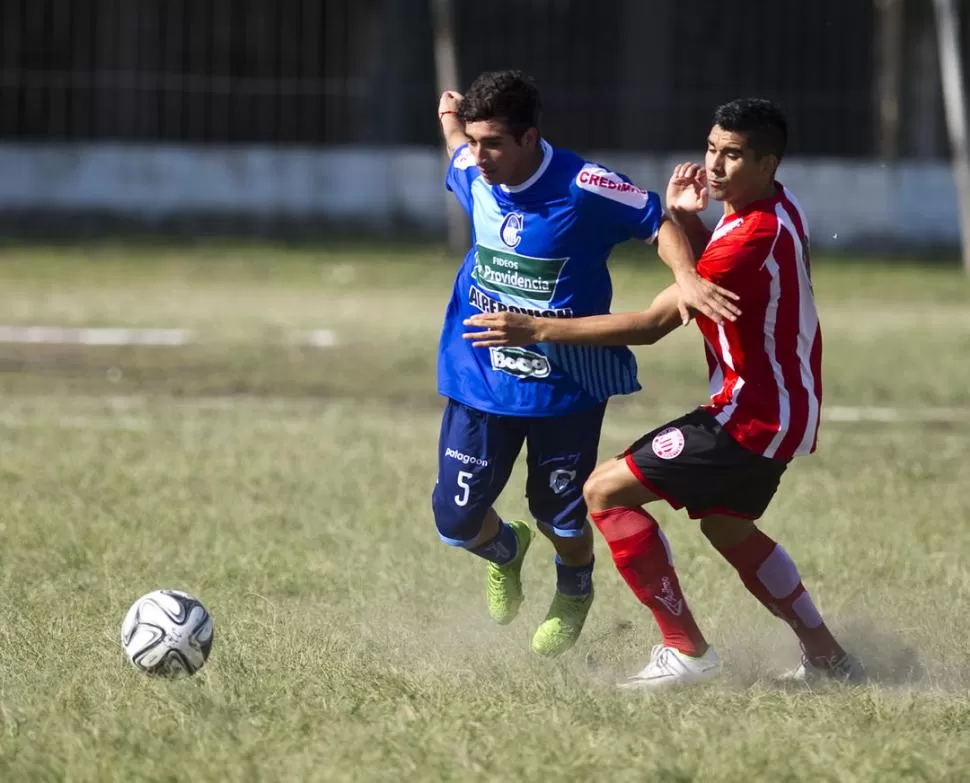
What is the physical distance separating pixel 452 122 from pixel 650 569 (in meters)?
2.00

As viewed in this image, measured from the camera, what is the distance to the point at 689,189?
5535 millimetres

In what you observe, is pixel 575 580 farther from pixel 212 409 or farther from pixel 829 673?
pixel 212 409

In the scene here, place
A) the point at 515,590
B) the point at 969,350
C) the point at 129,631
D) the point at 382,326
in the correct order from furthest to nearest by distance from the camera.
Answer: the point at 382,326 < the point at 969,350 < the point at 515,590 < the point at 129,631

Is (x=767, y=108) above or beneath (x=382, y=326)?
above

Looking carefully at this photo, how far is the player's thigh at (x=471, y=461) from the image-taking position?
6113 millimetres

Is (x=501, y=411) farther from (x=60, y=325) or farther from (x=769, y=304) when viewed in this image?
(x=60, y=325)

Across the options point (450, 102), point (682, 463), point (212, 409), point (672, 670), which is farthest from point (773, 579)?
point (212, 409)

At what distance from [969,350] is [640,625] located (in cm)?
945

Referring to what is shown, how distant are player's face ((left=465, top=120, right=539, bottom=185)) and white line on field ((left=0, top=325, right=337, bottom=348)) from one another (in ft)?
30.3

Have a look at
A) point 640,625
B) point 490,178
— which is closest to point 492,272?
point 490,178

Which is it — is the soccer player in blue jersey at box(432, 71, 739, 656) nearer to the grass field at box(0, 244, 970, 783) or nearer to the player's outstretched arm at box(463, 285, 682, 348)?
the player's outstretched arm at box(463, 285, 682, 348)

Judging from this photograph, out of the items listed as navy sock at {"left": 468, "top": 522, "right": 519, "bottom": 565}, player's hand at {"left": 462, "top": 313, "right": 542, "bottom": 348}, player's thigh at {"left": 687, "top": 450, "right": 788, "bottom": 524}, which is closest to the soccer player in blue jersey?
navy sock at {"left": 468, "top": 522, "right": 519, "bottom": 565}

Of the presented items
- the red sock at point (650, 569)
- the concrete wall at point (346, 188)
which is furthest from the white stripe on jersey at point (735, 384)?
the concrete wall at point (346, 188)

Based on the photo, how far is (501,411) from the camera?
602 cm
